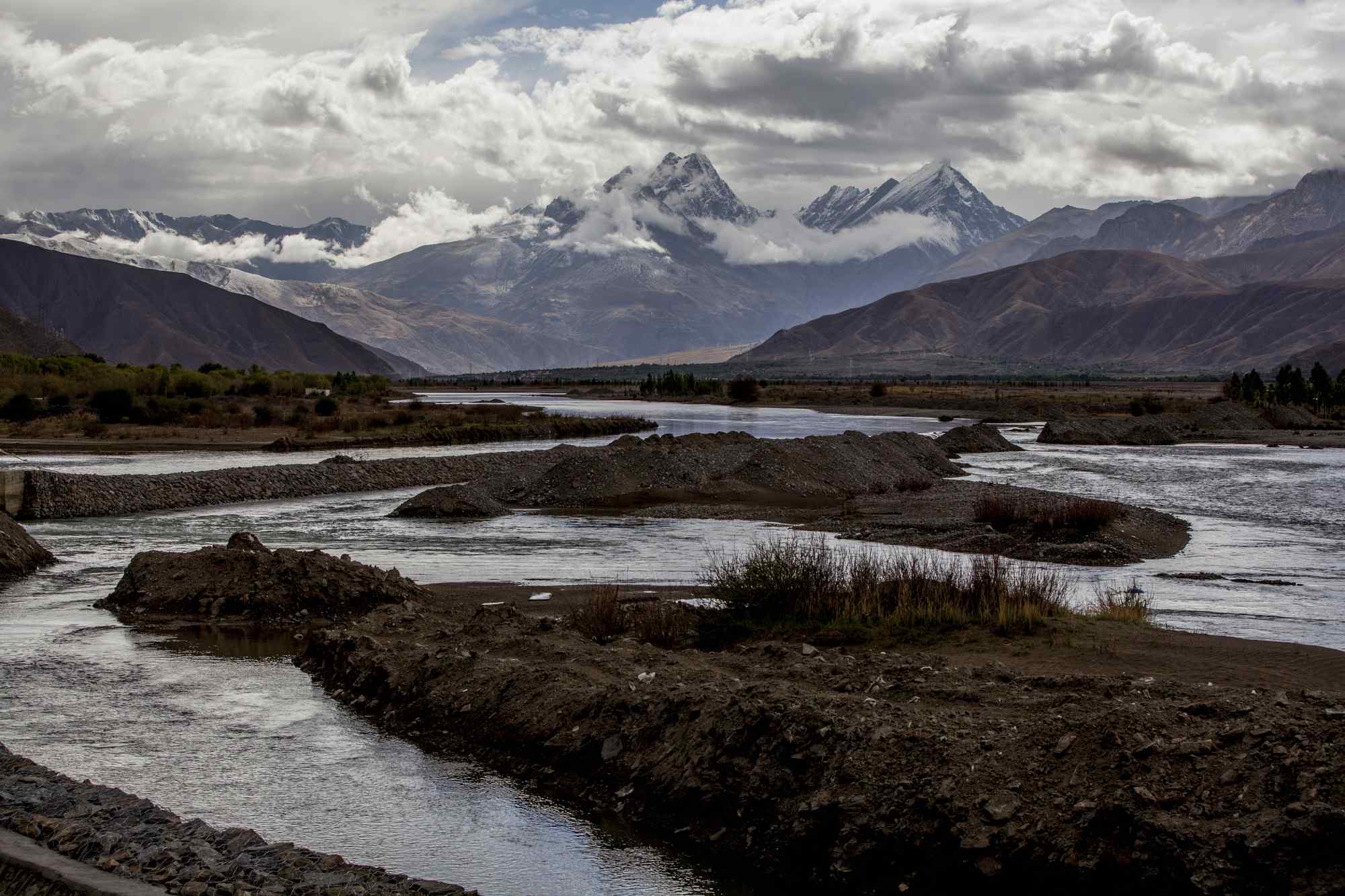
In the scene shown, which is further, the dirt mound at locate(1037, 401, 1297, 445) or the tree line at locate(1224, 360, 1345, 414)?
the tree line at locate(1224, 360, 1345, 414)

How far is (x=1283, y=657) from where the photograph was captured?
1589 cm

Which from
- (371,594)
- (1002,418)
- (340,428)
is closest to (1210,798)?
(371,594)

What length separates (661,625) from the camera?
17.6 metres

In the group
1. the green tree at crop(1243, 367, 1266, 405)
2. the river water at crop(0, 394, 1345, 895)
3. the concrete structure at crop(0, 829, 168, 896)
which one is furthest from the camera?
the green tree at crop(1243, 367, 1266, 405)

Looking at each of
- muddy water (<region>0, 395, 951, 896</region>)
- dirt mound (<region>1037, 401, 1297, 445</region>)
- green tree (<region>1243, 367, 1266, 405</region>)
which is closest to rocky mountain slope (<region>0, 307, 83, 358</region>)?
dirt mound (<region>1037, 401, 1297, 445</region>)

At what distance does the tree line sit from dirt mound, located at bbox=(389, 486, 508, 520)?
87.7 metres

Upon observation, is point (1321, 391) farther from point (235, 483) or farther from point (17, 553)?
point (17, 553)

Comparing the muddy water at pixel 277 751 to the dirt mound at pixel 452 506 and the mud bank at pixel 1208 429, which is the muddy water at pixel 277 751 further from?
the mud bank at pixel 1208 429

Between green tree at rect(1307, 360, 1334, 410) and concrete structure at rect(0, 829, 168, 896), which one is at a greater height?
green tree at rect(1307, 360, 1334, 410)

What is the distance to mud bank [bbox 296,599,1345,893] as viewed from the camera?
9.37 meters

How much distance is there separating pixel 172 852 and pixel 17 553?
19.7 metres

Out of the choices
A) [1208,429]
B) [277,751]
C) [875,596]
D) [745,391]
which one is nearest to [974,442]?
[1208,429]

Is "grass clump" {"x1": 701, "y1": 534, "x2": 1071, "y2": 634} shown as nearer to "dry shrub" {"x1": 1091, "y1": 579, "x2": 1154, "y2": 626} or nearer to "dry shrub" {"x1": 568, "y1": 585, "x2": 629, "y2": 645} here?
"dry shrub" {"x1": 1091, "y1": 579, "x2": 1154, "y2": 626}

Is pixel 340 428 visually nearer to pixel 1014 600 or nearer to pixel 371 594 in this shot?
pixel 371 594
